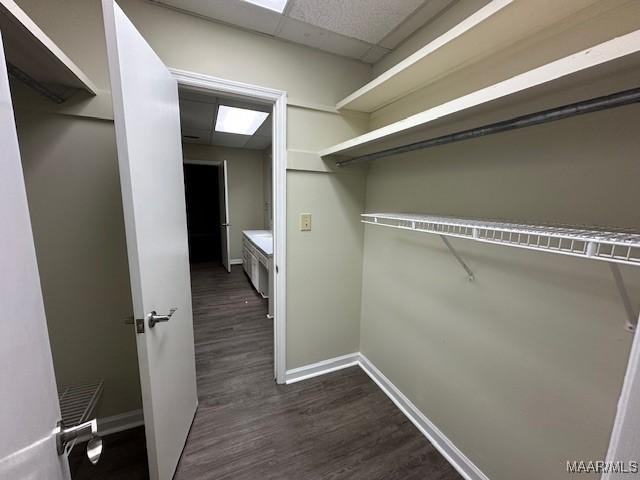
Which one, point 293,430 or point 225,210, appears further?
point 225,210

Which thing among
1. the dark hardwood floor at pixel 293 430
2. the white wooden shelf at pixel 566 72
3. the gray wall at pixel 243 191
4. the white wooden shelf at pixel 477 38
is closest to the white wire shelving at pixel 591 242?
the white wooden shelf at pixel 566 72

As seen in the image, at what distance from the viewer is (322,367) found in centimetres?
212

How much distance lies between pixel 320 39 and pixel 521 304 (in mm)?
1922

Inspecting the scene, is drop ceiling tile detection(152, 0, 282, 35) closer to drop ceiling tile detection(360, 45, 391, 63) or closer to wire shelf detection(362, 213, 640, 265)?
drop ceiling tile detection(360, 45, 391, 63)

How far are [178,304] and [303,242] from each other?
3.00ft

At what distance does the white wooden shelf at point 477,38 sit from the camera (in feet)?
2.78

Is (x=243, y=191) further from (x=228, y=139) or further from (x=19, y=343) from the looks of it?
(x=19, y=343)

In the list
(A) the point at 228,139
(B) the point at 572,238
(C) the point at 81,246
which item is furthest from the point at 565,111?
(A) the point at 228,139

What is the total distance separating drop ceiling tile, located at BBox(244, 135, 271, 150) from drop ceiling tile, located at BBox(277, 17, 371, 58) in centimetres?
281

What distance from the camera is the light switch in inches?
73.5

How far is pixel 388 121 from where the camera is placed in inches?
71.0

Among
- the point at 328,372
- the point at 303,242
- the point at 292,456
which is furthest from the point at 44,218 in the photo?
the point at 328,372

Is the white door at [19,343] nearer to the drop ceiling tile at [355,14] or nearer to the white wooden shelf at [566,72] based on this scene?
the white wooden shelf at [566,72]

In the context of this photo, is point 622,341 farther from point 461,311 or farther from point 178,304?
point 178,304
